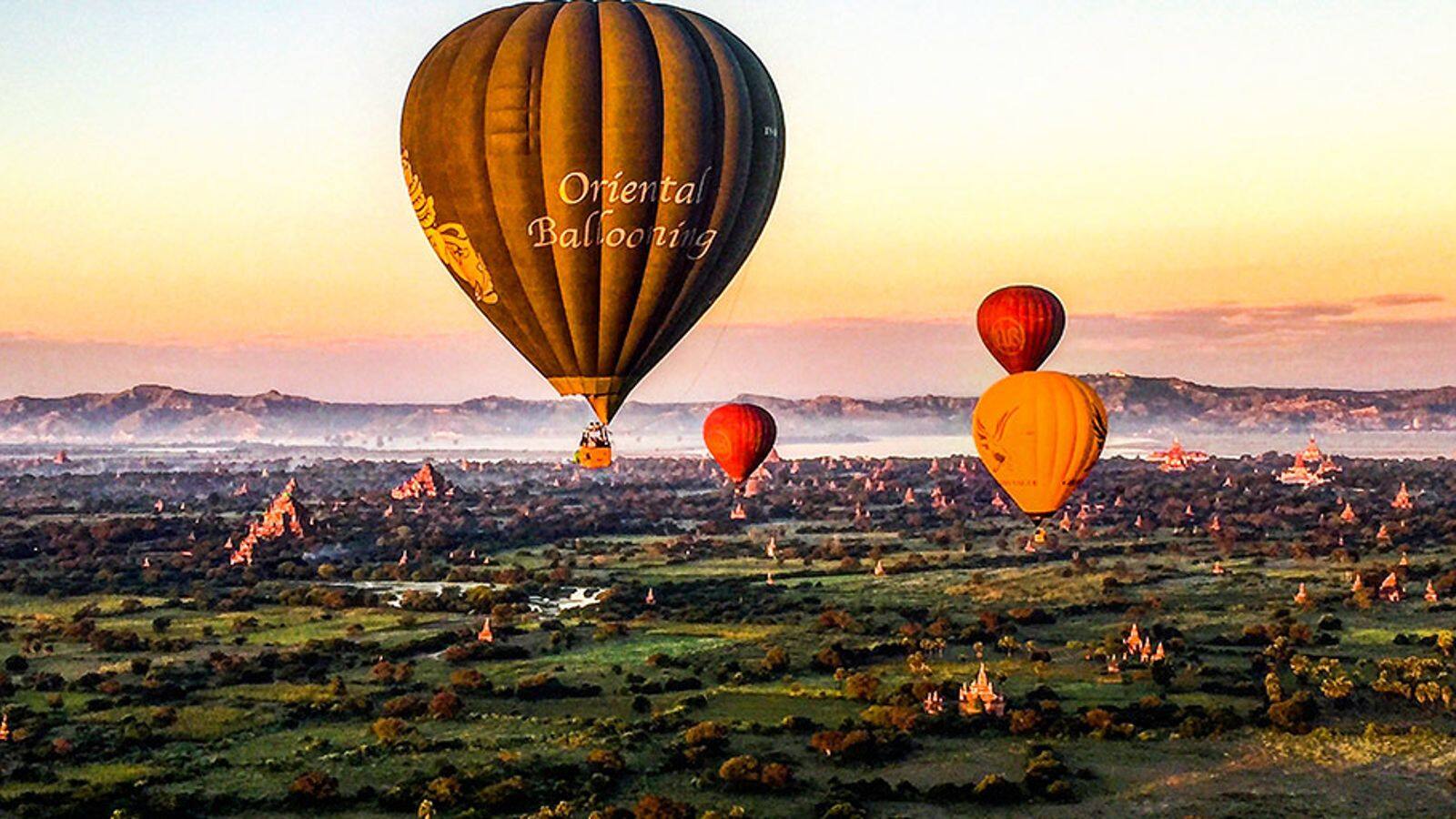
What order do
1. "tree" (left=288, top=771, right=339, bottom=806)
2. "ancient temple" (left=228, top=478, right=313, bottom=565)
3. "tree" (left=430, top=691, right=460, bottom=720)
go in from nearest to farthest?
"tree" (left=288, top=771, right=339, bottom=806), "tree" (left=430, top=691, right=460, bottom=720), "ancient temple" (left=228, top=478, right=313, bottom=565)

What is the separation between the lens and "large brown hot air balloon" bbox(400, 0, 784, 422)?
119 feet

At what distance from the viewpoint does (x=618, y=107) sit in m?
36.2

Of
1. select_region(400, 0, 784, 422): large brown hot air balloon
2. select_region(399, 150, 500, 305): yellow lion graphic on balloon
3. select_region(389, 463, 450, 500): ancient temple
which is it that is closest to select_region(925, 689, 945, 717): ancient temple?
select_region(400, 0, 784, 422): large brown hot air balloon

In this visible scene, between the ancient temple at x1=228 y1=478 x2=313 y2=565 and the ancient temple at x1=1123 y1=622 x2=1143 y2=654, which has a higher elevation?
the ancient temple at x1=228 y1=478 x2=313 y2=565

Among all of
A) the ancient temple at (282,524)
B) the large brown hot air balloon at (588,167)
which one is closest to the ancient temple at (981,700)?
the large brown hot air balloon at (588,167)

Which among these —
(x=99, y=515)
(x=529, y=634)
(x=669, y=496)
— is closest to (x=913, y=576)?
(x=529, y=634)

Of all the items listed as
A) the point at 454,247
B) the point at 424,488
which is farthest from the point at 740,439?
the point at 424,488

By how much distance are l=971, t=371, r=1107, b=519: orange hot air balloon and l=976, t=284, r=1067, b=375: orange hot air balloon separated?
2.82 metres

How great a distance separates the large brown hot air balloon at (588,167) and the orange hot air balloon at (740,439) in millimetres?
31934

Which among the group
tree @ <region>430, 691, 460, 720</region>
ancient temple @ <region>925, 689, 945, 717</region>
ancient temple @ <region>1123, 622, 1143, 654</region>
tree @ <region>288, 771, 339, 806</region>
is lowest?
tree @ <region>288, 771, 339, 806</region>

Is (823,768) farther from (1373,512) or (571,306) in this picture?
(1373,512)

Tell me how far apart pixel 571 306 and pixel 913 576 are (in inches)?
2644

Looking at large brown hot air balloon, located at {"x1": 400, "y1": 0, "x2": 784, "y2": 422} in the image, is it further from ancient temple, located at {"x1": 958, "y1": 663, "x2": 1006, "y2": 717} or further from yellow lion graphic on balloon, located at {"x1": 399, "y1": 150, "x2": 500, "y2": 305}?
ancient temple, located at {"x1": 958, "y1": 663, "x2": 1006, "y2": 717}

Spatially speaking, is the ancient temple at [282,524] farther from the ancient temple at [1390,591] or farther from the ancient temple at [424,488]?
the ancient temple at [1390,591]
